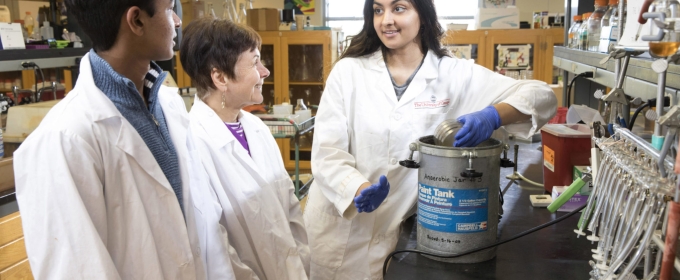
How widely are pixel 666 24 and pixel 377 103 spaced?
1103 millimetres

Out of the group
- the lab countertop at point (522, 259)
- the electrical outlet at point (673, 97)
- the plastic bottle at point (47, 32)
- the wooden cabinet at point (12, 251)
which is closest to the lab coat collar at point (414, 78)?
the lab countertop at point (522, 259)

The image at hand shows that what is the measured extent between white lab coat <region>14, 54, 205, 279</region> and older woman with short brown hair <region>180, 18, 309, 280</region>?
44cm

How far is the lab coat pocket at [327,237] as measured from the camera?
1.94 meters

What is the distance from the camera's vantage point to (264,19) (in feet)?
20.5

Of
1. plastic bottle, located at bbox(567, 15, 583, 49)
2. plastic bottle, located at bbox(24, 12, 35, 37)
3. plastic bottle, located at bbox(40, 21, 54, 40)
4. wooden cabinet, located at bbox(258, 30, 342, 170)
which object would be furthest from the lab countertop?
wooden cabinet, located at bbox(258, 30, 342, 170)

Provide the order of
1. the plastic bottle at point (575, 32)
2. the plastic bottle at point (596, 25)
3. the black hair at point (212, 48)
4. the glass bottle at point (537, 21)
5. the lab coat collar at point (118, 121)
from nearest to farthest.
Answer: the lab coat collar at point (118, 121), the black hair at point (212, 48), the plastic bottle at point (596, 25), the plastic bottle at point (575, 32), the glass bottle at point (537, 21)

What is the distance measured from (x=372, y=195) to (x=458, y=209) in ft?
1.13

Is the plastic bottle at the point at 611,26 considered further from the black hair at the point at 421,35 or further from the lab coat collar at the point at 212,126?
the lab coat collar at the point at 212,126

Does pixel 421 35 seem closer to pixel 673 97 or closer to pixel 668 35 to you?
pixel 673 97

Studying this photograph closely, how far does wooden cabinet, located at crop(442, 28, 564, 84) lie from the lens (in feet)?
19.4

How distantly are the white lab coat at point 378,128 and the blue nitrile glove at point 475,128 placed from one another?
20 centimetres

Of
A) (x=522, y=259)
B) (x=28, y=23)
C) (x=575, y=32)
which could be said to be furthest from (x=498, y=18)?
(x=522, y=259)

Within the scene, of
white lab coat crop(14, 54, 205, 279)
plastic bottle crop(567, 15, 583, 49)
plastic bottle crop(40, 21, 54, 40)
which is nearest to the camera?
white lab coat crop(14, 54, 205, 279)

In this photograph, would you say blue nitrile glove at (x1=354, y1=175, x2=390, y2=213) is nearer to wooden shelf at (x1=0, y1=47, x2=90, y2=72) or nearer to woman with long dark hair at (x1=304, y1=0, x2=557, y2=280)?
woman with long dark hair at (x1=304, y1=0, x2=557, y2=280)
